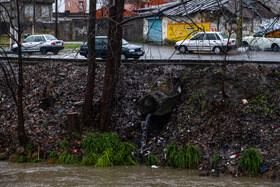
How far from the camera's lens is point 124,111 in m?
12.6

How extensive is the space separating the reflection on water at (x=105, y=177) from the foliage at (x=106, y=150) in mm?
316

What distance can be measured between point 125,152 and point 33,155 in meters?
2.66

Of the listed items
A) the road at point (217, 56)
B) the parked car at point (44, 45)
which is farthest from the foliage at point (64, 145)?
the parked car at point (44, 45)

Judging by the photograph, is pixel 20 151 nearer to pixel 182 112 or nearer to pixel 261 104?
pixel 182 112

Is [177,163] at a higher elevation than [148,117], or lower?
lower

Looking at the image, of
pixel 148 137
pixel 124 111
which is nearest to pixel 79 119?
pixel 124 111

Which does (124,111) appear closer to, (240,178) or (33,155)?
(33,155)

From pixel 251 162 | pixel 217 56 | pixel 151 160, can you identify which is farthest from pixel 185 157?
pixel 217 56

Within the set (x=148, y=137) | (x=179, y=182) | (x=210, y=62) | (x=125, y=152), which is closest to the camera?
(x=179, y=182)

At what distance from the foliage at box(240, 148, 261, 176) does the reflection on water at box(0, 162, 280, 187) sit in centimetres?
25

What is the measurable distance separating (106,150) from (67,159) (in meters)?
1.11

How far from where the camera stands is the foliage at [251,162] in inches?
358

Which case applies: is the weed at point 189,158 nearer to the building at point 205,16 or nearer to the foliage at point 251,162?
the foliage at point 251,162

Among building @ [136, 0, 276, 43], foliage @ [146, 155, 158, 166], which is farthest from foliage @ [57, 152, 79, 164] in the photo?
building @ [136, 0, 276, 43]
